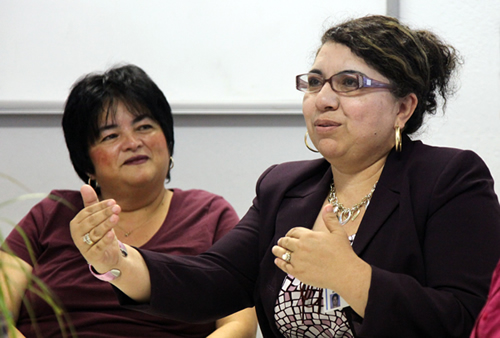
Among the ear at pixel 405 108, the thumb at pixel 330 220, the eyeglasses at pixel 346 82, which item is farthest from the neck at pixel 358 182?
the thumb at pixel 330 220

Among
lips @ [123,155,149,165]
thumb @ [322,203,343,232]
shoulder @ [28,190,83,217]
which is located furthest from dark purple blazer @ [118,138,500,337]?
shoulder @ [28,190,83,217]

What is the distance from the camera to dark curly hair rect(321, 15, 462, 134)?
1.42 m

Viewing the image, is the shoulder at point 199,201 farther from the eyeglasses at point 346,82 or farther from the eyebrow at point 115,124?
the eyeglasses at point 346,82

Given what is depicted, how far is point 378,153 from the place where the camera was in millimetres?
1479

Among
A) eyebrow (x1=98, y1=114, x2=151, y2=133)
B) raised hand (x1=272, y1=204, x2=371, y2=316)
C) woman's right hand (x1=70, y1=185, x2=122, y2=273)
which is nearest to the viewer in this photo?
raised hand (x1=272, y1=204, x2=371, y2=316)

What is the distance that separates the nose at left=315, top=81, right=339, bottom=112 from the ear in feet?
0.55

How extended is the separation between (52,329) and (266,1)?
57.1 inches

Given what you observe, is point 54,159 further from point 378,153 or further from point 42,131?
point 378,153

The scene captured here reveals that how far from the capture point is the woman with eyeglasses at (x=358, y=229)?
1176 mm

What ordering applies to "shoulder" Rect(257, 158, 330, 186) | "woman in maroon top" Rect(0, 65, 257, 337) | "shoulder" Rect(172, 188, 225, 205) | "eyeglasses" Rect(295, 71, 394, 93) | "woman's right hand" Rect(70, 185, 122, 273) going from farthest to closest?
"shoulder" Rect(172, 188, 225, 205) → "woman in maroon top" Rect(0, 65, 257, 337) → "shoulder" Rect(257, 158, 330, 186) → "eyeglasses" Rect(295, 71, 394, 93) → "woman's right hand" Rect(70, 185, 122, 273)

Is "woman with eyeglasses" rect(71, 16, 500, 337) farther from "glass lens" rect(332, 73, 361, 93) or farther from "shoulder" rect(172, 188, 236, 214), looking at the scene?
"shoulder" rect(172, 188, 236, 214)

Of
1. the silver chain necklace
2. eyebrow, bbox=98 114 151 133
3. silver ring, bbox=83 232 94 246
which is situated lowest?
the silver chain necklace

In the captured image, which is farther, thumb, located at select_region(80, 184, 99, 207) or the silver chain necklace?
the silver chain necklace

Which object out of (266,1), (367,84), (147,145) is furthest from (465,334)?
(266,1)
